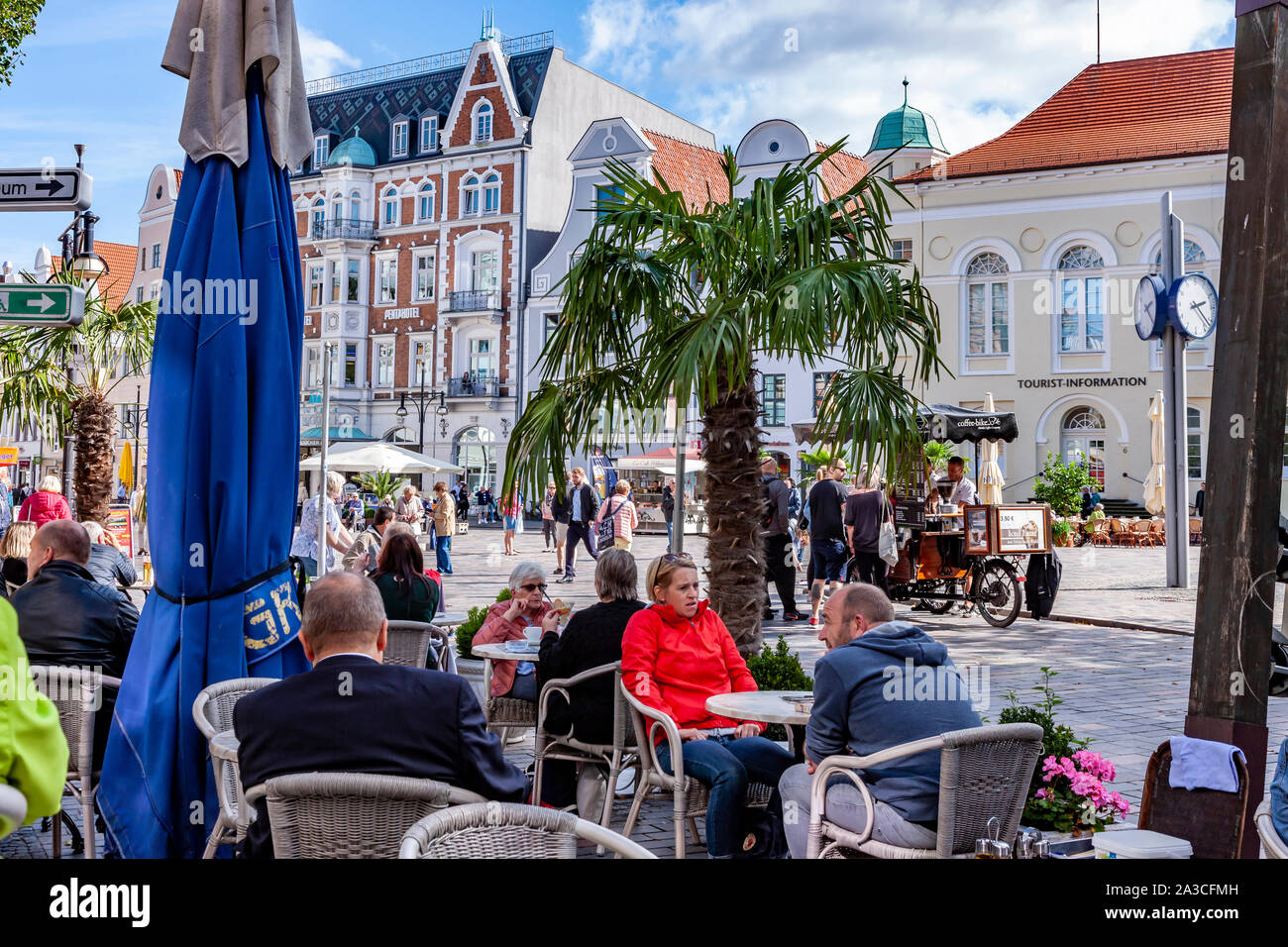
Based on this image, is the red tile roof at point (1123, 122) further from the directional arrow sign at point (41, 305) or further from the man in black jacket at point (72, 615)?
the man in black jacket at point (72, 615)

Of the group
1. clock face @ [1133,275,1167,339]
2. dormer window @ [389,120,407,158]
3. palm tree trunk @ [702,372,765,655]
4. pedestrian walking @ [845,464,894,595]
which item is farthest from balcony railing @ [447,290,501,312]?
palm tree trunk @ [702,372,765,655]

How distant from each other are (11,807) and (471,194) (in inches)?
2057

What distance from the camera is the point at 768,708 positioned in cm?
496

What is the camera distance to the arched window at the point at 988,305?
3700 centimetres

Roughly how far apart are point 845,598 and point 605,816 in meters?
1.80

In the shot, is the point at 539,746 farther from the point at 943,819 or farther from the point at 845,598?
the point at 943,819

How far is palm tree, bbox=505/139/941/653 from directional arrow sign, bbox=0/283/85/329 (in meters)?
2.51

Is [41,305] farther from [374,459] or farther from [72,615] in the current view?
[374,459]

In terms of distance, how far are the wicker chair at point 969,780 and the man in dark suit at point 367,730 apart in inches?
52.3

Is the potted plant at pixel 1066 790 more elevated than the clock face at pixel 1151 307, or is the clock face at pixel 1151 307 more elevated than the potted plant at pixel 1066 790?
the clock face at pixel 1151 307

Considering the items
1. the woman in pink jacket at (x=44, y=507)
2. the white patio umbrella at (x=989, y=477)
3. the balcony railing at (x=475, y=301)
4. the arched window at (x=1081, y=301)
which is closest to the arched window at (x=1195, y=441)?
the arched window at (x=1081, y=301)

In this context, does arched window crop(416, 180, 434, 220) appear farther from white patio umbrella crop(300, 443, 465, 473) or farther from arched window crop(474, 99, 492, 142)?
white patio umbrella crop(300, 443, 465, 473)

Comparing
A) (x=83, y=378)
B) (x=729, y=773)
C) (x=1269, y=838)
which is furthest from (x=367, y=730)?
(x=83, y=378)
